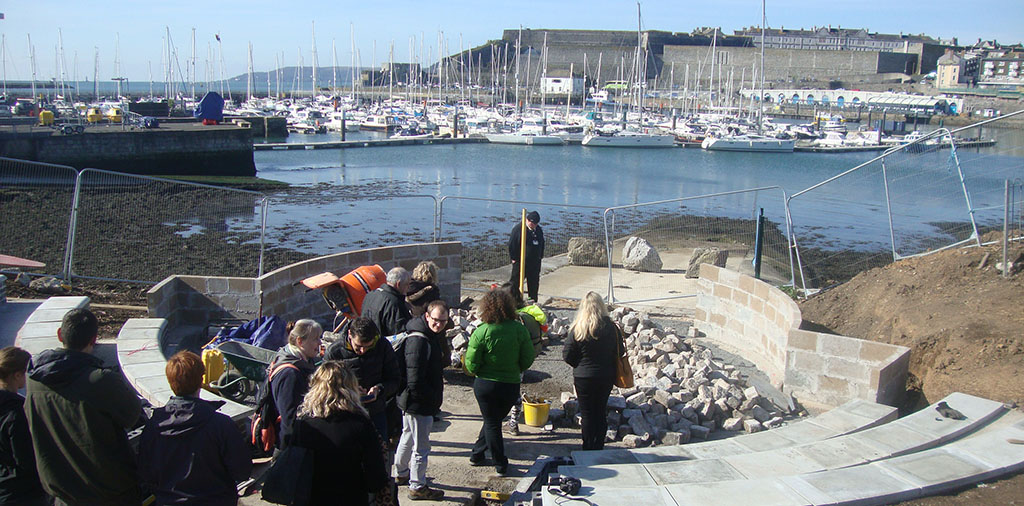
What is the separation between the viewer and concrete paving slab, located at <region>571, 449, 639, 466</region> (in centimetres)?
555

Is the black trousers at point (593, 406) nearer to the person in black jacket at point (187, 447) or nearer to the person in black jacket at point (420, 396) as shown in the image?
the person in black jacket at point (420, 396)

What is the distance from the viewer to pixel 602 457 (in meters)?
5.68

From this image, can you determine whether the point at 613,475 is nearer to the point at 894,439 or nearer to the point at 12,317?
the point at 894,439

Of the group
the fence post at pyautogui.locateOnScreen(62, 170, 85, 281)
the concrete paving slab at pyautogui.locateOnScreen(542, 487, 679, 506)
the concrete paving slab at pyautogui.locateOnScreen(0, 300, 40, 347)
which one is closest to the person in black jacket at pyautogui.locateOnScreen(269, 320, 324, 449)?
the concrete paving slab at pyautogui.locateOnScreen(542, 487, 679, 506)

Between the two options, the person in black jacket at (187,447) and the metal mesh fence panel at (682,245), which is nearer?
the person in black jacket at (187,447)

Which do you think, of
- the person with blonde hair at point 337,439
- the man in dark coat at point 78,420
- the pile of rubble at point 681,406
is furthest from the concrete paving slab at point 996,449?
the man in dark coat at point 78,420

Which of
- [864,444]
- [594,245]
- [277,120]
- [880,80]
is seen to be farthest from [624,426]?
[880,80]

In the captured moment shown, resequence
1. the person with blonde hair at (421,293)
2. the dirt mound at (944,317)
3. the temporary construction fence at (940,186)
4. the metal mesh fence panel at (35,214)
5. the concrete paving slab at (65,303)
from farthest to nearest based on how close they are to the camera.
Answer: the metal mesh fence panel at (35,214)
the temporary construction fence at (940,186)
the concrete paving slab at (65,303)
the dirt mound at (944,317)
the person with blonde hair at (421,293)

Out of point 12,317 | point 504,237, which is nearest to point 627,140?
point 504,237

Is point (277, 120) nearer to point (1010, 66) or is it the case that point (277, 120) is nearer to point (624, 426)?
point (624, 426)

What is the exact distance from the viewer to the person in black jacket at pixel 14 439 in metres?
3.82

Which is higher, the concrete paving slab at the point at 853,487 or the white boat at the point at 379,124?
the white boat at the point at 379,124

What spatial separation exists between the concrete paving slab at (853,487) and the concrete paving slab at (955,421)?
1.02 m

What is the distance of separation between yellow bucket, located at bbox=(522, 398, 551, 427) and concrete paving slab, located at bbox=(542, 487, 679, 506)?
225 centimetres
